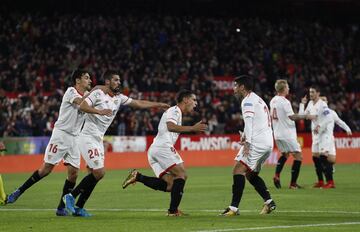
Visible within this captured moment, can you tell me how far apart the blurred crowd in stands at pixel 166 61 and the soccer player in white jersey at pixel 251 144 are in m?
19.8

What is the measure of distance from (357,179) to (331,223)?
12645mm

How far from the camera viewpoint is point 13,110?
33844mm

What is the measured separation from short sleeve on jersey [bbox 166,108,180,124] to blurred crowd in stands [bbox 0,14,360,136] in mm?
19678

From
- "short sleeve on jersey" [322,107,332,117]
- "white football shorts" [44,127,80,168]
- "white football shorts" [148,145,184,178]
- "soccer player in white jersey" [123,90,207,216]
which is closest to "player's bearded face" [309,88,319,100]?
"short sleeve on jersey" [322,107,332,117]

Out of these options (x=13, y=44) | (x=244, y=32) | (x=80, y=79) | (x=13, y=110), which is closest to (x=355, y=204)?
(x=80, y=79)

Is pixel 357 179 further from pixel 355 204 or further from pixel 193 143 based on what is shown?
pixel 193 143

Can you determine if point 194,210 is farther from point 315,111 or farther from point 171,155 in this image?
point 315,111

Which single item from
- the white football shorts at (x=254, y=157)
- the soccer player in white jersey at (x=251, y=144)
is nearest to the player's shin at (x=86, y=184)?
the soccer player in white jersey at (x=251, y=144)

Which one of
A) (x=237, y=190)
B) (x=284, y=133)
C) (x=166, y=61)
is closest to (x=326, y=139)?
(x=284, y=133)

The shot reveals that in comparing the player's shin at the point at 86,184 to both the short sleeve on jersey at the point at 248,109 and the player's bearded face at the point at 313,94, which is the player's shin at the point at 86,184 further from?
the player's bearded face at the point at 313,94

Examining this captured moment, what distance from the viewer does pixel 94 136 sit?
46.9 ft

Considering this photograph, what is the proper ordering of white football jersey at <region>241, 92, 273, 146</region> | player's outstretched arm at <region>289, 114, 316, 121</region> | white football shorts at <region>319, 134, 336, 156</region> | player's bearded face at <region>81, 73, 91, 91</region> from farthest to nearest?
white football shorts at <region>319, 134, 336, 156</region>
player's outstretched arm at <region>289, 114, 316, 121</region>
player's bearded face at <region>81, 73, 91, 91</region>
white football jersey at <region>241, 92, 273, 146</region>

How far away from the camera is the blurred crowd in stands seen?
36188 millimetres

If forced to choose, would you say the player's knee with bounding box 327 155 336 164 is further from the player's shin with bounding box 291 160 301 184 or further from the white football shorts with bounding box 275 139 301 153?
the player's shin with bounding box 291 160 301 184
